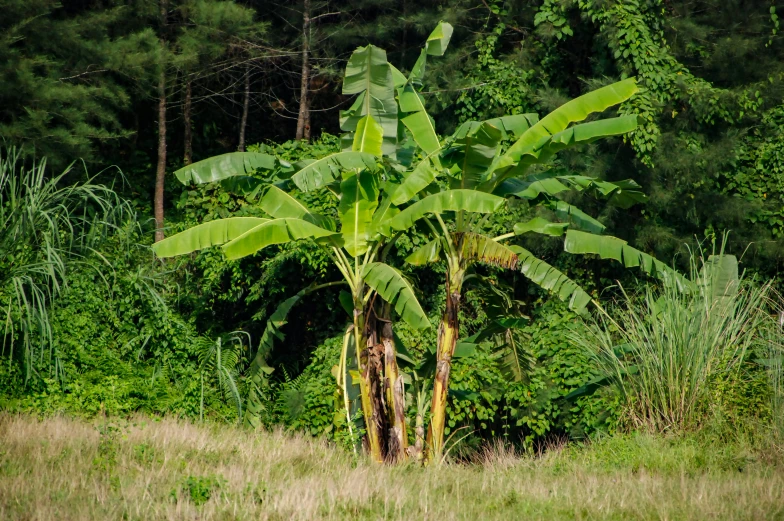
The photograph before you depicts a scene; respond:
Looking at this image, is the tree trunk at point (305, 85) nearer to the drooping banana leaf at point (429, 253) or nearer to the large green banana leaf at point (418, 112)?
the large green banana leaf at point (418, 112)

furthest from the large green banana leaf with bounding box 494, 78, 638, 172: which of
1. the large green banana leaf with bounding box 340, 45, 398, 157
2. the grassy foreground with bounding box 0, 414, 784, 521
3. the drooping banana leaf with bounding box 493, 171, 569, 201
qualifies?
the grassy foreground with bounding box 0, 414, 784, 521

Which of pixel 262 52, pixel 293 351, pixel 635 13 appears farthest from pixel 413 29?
pixel 293 351

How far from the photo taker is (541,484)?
6.70 m

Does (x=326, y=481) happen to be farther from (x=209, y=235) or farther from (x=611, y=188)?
(x=611, y=188)

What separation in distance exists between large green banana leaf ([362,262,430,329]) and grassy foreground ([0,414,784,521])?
137 centimetres

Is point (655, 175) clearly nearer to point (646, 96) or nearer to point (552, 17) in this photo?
point (646, 96)

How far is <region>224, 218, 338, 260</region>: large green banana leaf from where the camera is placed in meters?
7.74

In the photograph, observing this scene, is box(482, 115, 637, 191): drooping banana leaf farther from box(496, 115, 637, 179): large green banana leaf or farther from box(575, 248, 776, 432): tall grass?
box(575, 248, 776, 432): tall grass

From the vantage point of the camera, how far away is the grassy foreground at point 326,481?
220 inches

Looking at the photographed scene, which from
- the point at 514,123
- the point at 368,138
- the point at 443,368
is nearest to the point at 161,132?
the point at 368,138

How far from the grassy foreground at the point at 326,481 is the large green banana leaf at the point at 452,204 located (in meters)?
2.30

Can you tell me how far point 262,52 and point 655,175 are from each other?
719 cm

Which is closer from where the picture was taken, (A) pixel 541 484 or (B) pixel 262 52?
(A) pixel 541 484

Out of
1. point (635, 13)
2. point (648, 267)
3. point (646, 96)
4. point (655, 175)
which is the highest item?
point (635, 13)
